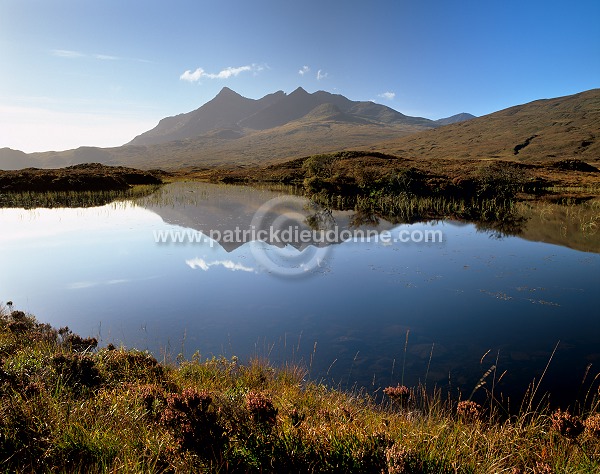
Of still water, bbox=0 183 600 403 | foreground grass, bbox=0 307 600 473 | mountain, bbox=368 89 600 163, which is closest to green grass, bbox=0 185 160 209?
still water, bbox=0 183 600 403

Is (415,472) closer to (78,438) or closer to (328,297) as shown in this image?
(78,438)

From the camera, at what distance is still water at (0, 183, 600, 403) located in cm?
820

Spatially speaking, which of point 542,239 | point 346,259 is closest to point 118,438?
point 346,259

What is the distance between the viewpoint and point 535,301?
455 inches

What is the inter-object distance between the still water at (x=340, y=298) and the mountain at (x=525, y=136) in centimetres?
9504

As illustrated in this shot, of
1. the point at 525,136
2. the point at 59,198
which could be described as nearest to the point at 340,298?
the point at 59,198

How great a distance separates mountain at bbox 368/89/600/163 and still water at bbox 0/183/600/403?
3742 inches

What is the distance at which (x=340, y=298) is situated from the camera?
38.9 ft

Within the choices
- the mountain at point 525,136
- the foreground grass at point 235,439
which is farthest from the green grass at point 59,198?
the mountain at point 525,136

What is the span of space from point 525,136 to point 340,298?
149005 millimetres

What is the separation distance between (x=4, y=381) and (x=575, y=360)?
1056cm

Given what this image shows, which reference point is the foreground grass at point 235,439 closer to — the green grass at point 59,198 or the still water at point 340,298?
the still water at point 340,298

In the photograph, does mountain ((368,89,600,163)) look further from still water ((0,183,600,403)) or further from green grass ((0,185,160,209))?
still water ((0,183,600,403))

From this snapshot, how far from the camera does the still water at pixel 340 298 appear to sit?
8.20 metres
